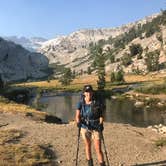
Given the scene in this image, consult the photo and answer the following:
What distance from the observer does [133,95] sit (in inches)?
5497

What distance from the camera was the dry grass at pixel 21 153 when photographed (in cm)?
2458

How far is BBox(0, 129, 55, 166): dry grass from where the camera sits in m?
Result: 24.6

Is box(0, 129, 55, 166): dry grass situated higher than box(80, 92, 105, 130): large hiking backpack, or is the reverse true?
box(80, 92, 105, 130): large hiking backpack

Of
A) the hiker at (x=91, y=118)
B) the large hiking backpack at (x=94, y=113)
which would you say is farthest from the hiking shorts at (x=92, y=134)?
the large hiking backpack at (x=94, y=113)

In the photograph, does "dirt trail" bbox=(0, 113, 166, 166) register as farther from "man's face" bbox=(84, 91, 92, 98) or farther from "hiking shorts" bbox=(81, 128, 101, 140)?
"man's face" bbox=(84, 91, 92, 98)

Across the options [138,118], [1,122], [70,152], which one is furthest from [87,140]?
[138,118]

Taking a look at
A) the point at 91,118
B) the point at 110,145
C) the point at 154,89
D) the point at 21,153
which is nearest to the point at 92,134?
the point at 91,118

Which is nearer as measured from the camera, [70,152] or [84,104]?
[84,104]

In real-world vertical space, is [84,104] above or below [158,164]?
above

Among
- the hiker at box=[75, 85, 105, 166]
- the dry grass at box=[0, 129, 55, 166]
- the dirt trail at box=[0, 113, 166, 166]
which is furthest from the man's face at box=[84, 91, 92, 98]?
the dry grass at box=[0, 129, 55, 166]

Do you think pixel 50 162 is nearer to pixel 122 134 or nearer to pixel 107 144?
pixel 107 144

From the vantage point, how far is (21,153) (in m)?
26.4

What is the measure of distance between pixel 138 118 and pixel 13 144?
5665 centimetres

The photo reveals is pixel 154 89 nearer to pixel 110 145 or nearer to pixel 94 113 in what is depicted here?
pixel 110 145
